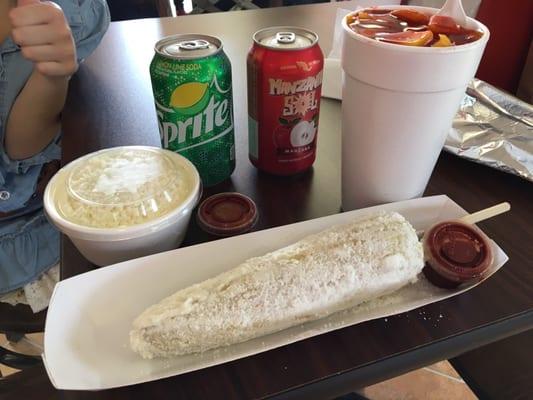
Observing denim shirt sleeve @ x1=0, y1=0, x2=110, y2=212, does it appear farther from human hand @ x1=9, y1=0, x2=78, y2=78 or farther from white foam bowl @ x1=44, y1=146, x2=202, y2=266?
white foam bowl @ x1=44, y1=146, x2=202, y2=266

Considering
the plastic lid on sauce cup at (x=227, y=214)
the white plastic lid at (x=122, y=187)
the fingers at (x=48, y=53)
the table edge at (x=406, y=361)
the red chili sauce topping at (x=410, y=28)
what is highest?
the red chili sauce topping at (x=410, y=28)

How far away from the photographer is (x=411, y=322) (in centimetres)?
39

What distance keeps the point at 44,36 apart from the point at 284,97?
1.11ft

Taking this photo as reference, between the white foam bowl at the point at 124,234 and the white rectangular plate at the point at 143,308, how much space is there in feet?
0.07

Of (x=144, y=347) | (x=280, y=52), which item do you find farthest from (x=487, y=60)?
(x=144, y=347)

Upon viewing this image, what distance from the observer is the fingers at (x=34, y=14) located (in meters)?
0.56

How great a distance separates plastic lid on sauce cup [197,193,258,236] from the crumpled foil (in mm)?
282

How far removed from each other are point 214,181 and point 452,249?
28 centimetres

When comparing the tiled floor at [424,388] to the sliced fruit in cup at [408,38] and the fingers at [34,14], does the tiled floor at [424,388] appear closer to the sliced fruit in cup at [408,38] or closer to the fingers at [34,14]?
the sliced fruit in cup at [408,38]

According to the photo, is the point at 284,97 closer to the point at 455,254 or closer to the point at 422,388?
the point at 455,254

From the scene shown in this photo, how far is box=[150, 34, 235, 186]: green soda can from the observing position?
1.52 feet

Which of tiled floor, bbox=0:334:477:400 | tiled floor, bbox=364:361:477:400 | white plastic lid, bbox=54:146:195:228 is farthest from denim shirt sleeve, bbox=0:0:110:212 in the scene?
tiled floor, bbox=364:361:477:400

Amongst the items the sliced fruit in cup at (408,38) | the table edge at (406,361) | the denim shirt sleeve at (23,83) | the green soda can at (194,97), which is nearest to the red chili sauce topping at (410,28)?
the sliced fruit in cup at (408,38)

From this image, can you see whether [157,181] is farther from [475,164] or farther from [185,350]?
[475,164]
